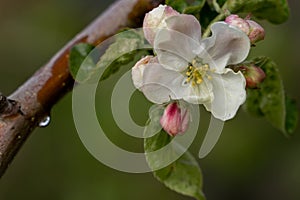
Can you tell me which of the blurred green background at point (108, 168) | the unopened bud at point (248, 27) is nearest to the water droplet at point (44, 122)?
the unopened bud at point (248, 27)

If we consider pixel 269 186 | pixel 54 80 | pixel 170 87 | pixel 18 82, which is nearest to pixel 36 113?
pixel 54 80

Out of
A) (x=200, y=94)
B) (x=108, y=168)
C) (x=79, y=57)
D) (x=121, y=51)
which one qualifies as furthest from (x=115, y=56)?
(x=108, y=168)

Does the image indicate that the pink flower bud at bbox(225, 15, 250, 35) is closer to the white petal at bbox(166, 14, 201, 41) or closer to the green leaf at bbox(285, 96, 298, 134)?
the white petal at bbox(166, 14, 201, 41)

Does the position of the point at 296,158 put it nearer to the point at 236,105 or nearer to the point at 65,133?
the point at 65,133

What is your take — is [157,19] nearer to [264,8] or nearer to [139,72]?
[139,72]

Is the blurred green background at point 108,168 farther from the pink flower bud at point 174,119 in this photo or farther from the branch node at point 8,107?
the pink flower bud at point 174,119

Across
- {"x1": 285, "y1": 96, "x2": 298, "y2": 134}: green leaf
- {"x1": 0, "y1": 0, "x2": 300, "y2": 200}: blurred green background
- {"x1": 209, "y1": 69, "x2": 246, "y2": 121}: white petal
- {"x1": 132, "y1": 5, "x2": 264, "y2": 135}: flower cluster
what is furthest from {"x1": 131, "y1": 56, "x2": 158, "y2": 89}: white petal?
{"x1": 0, "y1": 0, "x2": 300, "y2": 200}: blurred green background
